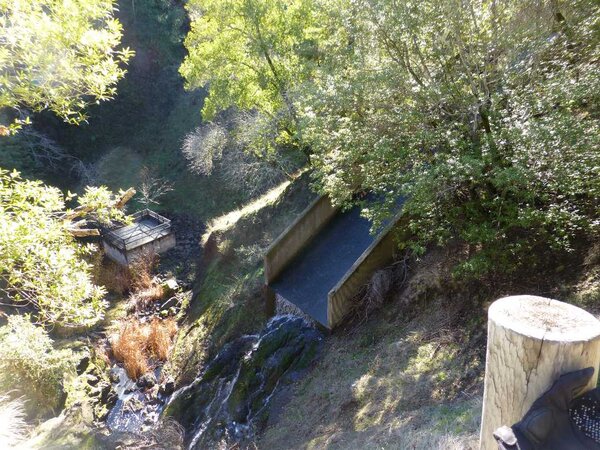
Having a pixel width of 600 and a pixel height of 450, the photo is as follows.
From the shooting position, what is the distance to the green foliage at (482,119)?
4707mm

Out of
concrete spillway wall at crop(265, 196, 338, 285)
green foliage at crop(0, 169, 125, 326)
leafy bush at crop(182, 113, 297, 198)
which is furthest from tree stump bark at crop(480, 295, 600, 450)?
leafy bush at crop(182, 113, 297, 198)

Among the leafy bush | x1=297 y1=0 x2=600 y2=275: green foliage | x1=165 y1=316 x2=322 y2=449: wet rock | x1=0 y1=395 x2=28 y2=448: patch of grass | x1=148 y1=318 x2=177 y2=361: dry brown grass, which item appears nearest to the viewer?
x1=297 y1=0 x2=600 y2=275: green foliage

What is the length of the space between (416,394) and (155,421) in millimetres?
6688

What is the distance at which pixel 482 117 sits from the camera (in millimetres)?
5914

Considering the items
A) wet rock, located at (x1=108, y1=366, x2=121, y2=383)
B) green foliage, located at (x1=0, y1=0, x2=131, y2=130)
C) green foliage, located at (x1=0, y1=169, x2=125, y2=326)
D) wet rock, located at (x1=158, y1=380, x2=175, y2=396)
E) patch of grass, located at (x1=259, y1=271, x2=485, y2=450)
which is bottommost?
patch of grass, located at (x1=259, y1=271, x2=485, y2=450)

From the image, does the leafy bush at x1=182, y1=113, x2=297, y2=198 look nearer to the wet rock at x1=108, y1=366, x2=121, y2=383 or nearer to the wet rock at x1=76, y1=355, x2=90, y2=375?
the wet rock at x1=108, y1=366, x2=121, y2=383

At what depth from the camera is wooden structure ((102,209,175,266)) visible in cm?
1494

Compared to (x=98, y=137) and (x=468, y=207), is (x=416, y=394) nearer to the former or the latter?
(x=468, y=207)

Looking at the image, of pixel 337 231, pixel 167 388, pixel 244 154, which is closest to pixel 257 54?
pixel 244 154

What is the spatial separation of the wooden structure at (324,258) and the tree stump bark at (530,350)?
6.61 metres

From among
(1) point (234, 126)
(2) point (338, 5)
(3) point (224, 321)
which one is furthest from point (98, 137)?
(2) point (338, 5)

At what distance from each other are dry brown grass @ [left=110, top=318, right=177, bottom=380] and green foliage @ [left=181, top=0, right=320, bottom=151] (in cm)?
684

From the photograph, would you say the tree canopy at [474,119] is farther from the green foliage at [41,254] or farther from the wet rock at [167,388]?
the wet rock at [167,388]

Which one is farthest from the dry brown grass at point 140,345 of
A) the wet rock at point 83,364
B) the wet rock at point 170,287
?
the wet rock at point 170,287
